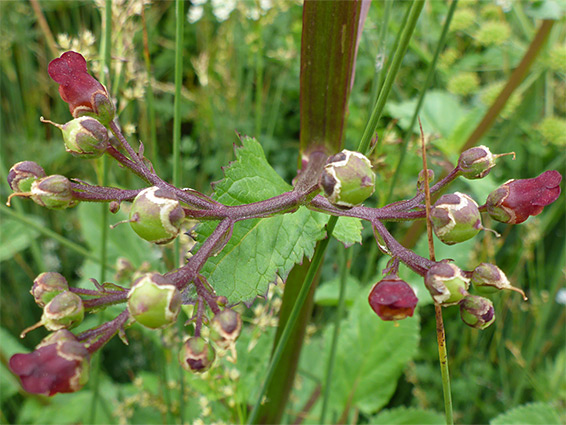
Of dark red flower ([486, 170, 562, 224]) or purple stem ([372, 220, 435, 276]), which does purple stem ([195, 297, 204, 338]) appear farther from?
dark red flower ([486, 170, 562, 224])

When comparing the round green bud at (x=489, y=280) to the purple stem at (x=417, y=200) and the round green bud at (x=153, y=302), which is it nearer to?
the purple stem at (x=417, y=200)

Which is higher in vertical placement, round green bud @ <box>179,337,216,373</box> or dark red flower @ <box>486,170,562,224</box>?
dark red flower @ <box>486,170,562,224</box>

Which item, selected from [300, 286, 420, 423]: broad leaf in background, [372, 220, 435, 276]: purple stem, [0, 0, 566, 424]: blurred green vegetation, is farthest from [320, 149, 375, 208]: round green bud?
[300, 286, 420, 423]: broad leaf in background

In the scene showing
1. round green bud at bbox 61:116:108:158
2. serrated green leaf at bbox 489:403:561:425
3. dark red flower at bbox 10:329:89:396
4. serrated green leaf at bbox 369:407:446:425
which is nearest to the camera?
dark red flower at bbox 10:329:89:396

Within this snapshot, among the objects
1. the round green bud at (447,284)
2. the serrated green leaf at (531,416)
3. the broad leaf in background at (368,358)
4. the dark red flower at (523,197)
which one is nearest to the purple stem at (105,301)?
the round green bud at (447,284)

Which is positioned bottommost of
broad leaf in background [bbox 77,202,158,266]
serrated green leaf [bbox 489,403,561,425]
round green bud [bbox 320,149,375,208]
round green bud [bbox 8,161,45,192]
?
serrated green leaf [bbox 489,403,561,425]
